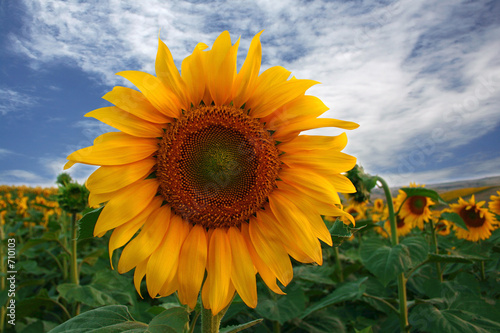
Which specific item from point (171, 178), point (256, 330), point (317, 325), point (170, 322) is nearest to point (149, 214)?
point (171, 178)

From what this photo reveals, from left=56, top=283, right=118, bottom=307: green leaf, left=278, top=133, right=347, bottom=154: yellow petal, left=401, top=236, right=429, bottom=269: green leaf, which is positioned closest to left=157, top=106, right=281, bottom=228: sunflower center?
left=278, top=133, right=347, bottom=154: yellow petal

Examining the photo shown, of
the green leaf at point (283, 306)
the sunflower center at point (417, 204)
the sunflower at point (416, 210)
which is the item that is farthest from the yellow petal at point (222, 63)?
the sunflower center at point (417, 204)

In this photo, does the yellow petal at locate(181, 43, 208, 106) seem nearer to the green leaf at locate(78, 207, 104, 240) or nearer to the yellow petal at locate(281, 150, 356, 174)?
the yellow petal at locate(281, 150, 356, 174)

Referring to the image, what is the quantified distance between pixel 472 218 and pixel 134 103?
561 cm

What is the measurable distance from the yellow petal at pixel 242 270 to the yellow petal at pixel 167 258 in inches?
9.1

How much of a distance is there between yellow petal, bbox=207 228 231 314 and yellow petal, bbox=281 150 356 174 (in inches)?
18.3

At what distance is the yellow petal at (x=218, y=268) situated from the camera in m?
1.39

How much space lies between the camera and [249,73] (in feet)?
4.79

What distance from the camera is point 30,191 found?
1231cm

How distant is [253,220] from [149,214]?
0.48 meters

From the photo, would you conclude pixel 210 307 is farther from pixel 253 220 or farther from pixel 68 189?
pixel 68 189

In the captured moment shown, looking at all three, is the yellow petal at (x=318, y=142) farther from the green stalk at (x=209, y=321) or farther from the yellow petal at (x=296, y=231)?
the green stalk at (x=209, y=321)

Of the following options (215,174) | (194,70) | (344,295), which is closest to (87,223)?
(215,174)

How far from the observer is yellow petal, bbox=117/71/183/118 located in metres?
1.44
